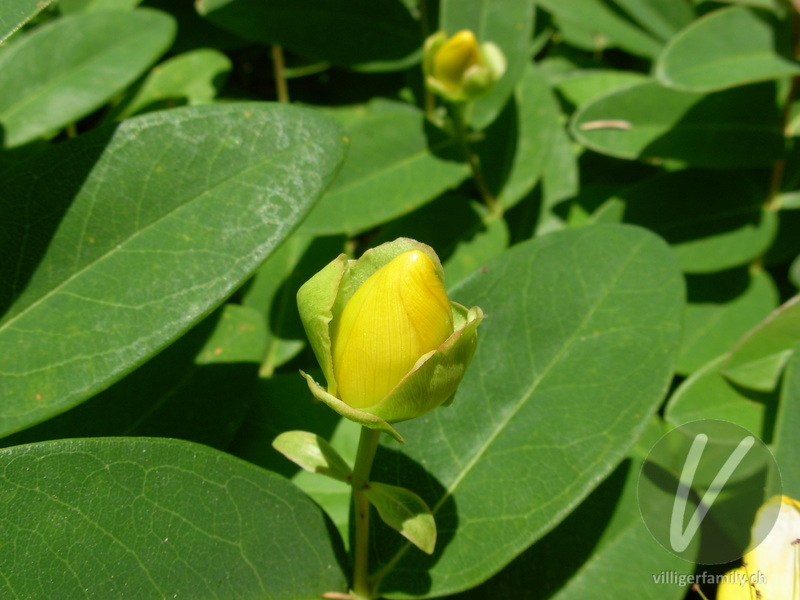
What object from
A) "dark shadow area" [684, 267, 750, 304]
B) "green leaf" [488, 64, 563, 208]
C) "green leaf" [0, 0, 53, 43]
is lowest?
"dark shadow area" [684, 267, 750, 304]

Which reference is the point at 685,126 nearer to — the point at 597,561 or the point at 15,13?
the point at 597,561

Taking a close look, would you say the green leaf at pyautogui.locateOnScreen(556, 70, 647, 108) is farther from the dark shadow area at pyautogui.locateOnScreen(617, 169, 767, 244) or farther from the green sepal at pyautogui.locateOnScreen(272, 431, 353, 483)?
the green sepal at pyautogui.locateOnScreen(272, 431, 353, 483)

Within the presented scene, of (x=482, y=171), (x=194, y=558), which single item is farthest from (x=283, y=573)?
(x=482, y=171)

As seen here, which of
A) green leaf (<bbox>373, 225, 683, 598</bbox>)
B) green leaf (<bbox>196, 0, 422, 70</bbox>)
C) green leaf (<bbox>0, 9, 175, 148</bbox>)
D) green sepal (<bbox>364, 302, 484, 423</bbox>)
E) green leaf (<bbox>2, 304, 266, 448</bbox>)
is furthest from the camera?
green leaf (<bbox>196, 0, 422, 70</bbox>)

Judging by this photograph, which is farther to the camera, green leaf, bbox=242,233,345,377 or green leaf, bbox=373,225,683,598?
green leaf, bbox=242,233,345,377

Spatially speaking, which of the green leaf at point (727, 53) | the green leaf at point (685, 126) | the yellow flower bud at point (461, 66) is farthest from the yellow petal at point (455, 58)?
the green leaf at point (727, 53)

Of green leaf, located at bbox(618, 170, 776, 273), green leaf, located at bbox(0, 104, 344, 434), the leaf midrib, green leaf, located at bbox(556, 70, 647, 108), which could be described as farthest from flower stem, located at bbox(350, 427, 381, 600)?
green leaf, located at bbox(556, 70, 647, 108)
